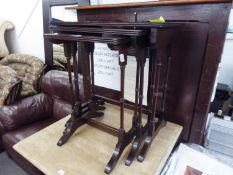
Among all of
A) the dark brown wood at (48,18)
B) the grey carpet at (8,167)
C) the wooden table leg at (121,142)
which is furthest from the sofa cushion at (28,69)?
the wooden table leg at (121,142)

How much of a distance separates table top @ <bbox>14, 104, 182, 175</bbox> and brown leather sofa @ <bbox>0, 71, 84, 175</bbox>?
591 mm

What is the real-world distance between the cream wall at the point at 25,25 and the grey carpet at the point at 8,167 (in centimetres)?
109

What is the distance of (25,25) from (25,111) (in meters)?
1.10

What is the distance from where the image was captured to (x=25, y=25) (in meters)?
2.11

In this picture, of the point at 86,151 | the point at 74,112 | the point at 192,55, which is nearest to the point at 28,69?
the point at 74,112

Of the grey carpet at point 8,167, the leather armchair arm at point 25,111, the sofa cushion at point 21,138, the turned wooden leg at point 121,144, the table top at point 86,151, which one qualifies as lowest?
the grey carpet at point 8,167

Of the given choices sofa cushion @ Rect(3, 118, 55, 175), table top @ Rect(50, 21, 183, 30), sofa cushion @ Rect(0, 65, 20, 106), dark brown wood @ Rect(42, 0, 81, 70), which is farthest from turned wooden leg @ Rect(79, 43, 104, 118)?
sofa cushion @ Rect(0, 65, 20, 106)

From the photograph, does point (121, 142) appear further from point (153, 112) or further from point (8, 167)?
point (8, 167)

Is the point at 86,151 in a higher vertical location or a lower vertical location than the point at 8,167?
higher

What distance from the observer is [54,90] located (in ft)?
5.59

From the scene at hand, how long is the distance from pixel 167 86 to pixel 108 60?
336mm

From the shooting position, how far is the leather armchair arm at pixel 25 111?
1491mm

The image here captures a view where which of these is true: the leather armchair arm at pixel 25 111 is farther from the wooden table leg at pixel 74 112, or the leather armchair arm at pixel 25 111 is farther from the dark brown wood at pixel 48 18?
the wooden table leg at pixel 74 112

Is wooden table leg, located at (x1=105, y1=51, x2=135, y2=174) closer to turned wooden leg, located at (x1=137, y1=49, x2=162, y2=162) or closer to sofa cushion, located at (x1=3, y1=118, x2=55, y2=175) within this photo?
turned wooden leg, located at (x1=137, y1=49, x2=162, y2=162)
